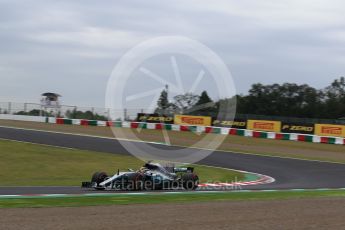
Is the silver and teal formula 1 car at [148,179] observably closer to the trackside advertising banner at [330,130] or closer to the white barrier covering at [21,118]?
the trackside advertising banner at [330,130]

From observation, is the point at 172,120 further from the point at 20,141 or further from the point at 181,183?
the point at 181,183

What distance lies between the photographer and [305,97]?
9694 cm

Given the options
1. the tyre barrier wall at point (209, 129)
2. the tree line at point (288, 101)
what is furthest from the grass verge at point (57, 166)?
the tree line at point (288, 101)

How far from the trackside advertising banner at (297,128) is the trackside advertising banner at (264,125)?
537mm

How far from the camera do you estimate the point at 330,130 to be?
133 feet

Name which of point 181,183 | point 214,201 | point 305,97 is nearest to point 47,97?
point 181,183

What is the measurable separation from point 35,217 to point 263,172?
16191 millimetres

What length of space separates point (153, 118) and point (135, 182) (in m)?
33.4

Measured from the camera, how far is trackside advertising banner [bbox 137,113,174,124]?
46844 millimetres

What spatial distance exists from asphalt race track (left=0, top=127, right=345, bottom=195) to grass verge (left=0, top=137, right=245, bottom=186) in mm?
1724

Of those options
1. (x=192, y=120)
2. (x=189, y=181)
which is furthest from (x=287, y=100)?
(x=189, y=181)

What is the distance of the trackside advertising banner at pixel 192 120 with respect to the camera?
47281 mm

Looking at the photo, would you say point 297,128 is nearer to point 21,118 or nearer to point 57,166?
point 21,118

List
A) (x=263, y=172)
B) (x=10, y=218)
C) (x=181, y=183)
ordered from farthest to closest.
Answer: (x=263, y=172)
(x=181, y=183)
(x=10, y=218)
